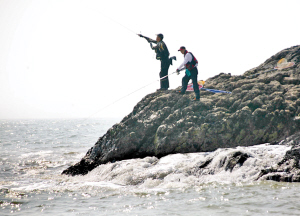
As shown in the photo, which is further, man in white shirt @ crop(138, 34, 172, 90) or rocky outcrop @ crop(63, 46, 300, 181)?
man in white shirt @ crop(138, 34, 172, 90)

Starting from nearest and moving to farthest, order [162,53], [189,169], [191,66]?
[189,169]
[191,66]
[162,53]

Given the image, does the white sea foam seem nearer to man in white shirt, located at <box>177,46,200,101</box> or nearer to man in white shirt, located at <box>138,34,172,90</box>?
man in white shirt, located at <box>177,46,200,101</box>

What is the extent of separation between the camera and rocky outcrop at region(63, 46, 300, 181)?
29.0 ft

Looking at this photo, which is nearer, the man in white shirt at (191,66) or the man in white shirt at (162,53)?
the man in white shirt at (191,66)

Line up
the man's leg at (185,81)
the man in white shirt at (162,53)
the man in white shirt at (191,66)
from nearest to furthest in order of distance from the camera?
the man in white shirt at (191,66), the man's leg at (185,81), the man in white shirt at (162,53)

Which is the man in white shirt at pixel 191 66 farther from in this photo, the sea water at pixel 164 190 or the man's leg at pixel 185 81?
the sea water at pixel 164 190

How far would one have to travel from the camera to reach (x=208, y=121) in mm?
9516

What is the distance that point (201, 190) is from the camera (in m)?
6.09

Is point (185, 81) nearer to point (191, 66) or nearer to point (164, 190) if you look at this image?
point (191, 66)

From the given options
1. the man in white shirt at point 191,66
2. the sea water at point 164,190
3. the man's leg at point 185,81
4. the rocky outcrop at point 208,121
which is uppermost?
the man in white shirt at point 191,66

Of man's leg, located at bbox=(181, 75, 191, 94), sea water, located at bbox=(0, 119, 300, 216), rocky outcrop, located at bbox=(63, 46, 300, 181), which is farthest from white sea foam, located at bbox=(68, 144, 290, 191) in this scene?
man's leg, located at bbox=(181, 75, 191, 94)

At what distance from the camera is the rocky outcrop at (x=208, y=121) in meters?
8.85

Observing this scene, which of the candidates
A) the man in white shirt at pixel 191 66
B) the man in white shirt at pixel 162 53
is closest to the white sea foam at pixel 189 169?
the man in white shirt at pixel 191 66

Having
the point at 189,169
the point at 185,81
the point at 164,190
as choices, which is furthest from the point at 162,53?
the point at 164,190
